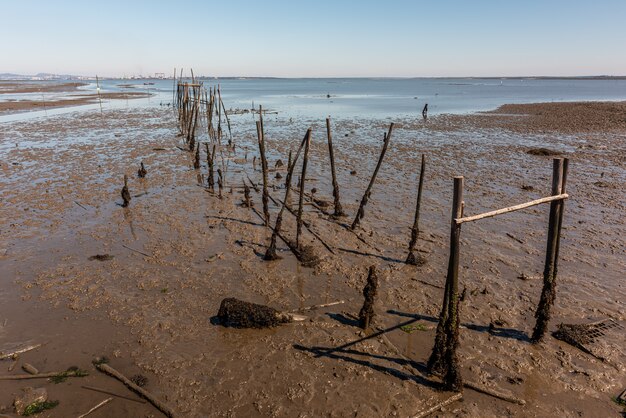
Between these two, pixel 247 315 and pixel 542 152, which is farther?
pixel 542 152

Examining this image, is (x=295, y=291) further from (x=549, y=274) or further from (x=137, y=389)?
(x=549, y=274)

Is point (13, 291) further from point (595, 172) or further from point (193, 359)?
point (595, 172)

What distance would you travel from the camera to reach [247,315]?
270 inches

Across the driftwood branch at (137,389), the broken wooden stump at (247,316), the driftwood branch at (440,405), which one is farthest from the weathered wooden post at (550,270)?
the driftwood branch at (137,389)

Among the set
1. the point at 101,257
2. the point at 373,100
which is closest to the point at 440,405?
the point at 101,257

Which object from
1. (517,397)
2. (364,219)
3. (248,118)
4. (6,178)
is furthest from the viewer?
(248,118)

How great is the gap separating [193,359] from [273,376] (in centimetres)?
137

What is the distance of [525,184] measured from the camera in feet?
51.1

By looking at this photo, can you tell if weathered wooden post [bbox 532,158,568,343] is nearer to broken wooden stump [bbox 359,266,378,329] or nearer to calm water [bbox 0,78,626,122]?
broken wooden stump [bbox 359,266,378,329]

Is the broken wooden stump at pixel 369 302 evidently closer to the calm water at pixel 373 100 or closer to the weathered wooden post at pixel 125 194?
the weathered wooden post at pixel 125 194

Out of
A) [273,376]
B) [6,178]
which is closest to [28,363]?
[273,376]

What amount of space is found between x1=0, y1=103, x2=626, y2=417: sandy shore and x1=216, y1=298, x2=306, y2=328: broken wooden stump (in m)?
0.17

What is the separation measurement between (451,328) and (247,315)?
344 centimetres

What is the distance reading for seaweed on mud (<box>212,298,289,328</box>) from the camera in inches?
270
